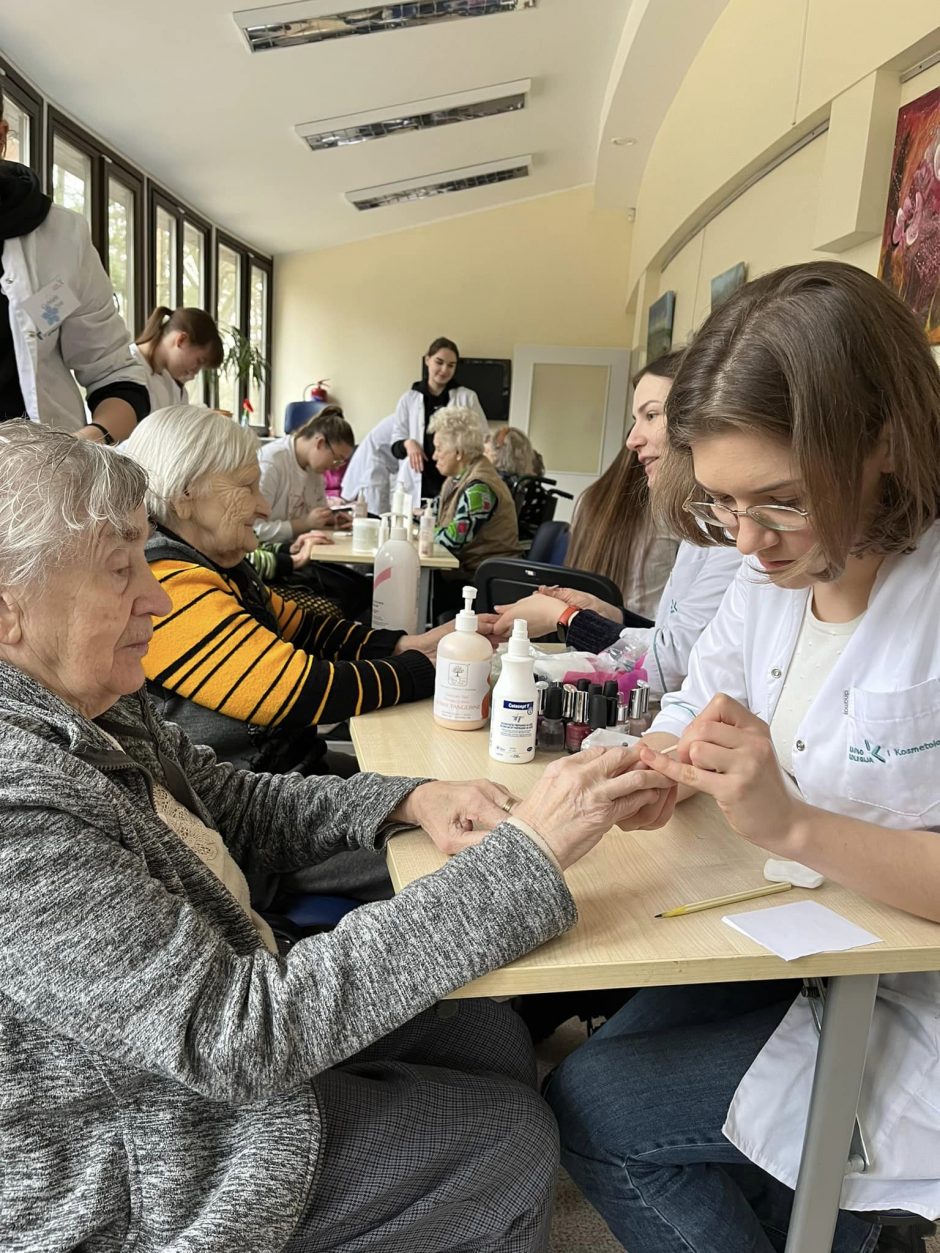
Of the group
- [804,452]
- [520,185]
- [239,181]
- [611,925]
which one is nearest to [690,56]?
[239,181]

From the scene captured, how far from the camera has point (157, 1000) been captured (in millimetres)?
771

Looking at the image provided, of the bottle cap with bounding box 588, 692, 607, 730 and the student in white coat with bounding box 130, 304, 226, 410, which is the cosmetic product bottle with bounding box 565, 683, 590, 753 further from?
the student in white coat with bounding box 130, 304, 226, 410

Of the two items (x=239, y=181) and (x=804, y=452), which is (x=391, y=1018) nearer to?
(x=804, y=452)

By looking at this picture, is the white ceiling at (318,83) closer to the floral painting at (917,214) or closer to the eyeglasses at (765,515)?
the floral painting at (917,214)

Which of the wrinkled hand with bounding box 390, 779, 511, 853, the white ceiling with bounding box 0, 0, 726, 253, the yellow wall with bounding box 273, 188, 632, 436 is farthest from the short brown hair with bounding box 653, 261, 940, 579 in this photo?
the yellow wall with bounding box 273, 188, 632, 436

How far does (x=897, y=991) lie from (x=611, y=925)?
1.18 ft

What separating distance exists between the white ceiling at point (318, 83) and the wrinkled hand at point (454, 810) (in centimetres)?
418

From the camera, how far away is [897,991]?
1.03 m

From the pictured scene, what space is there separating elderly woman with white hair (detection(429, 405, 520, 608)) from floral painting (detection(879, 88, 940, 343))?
2096 millimetres

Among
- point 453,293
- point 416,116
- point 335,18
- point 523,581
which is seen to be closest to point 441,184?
point 453,293

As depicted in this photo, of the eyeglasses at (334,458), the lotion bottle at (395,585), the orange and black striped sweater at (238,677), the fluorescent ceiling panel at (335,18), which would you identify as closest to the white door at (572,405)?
Result: the fluorescent ceiling panel at (335,18)

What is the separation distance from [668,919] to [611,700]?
53 centimetres

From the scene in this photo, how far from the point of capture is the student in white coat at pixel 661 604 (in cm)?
192

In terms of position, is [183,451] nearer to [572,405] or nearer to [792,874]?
[792,874]
